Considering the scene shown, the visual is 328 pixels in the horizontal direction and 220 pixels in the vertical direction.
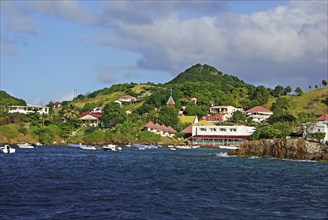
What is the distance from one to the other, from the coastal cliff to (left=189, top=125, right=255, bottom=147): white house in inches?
1672

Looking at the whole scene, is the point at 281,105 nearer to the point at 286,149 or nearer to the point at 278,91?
the point at 278,91

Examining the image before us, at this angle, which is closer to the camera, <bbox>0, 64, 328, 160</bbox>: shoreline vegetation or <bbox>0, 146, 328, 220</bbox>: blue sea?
<bbox>0, 146, 328, 220</bbox>: blue sea

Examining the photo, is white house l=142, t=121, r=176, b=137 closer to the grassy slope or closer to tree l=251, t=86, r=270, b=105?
the grassy slope

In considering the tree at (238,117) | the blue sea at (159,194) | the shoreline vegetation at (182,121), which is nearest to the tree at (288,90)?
the shoreline vegetation at (182,121)

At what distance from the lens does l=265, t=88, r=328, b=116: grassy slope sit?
16932cm

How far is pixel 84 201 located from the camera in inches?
1251

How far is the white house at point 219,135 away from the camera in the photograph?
13462cm

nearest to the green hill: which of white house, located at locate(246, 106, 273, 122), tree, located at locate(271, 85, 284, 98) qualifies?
white house, located at locate(246, 106, 273, 122)

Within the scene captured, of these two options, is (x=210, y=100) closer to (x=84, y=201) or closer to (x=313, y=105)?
(x=313, y=105)

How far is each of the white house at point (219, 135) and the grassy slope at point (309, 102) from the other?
37476 mm

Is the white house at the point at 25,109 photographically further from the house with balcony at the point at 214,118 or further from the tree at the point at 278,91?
the tree at the point at 278,91

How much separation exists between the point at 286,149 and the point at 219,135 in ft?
184

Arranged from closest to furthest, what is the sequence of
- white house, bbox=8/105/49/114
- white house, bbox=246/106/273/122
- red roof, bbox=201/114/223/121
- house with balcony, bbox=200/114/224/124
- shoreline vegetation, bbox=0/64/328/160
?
shoreline vegetation, bbox=0/64/328/160 → white house, bbox=8/105/49/114 → house with balcony, bbox=200/114/224/124 → white house, bbox=246/106/273/122 → red roof, bbox=201/114/223/121

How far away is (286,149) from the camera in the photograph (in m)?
82.7
